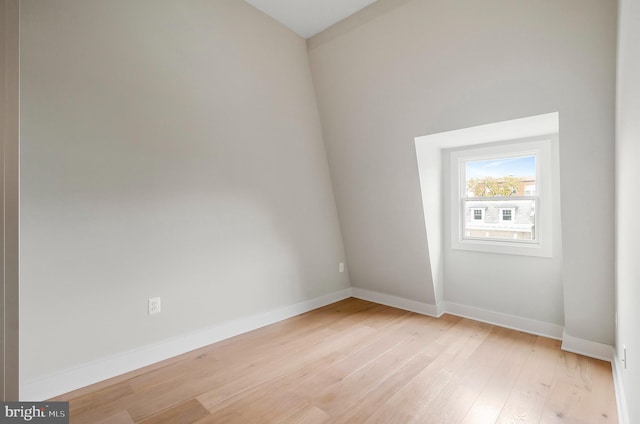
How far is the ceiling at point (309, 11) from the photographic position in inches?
105

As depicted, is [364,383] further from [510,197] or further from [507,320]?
[510,197]

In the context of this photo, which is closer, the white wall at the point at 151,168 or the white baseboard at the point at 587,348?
the white wall at the point at 151,168

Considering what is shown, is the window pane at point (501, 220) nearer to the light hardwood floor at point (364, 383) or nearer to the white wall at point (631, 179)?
the light hardwood floor at point (364, 383)

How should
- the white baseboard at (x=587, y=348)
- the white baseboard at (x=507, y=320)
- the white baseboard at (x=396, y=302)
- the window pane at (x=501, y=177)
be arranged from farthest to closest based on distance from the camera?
the white baseboard at (x=396, y=302), the window pane at (x=501, y=177), the white baseboard at (x=507, y=320), the white baseboard at (x=587, y=348)

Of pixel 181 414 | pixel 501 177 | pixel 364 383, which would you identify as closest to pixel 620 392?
pixel 364 383

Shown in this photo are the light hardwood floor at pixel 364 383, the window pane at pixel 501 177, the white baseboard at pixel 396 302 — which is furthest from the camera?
the white baseboard at pixel 396 302

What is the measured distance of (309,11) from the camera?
2.77 meters

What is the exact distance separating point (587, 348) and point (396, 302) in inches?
69.0

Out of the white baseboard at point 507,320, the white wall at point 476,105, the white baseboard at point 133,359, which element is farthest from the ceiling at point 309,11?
the white baseboard at point 507,320

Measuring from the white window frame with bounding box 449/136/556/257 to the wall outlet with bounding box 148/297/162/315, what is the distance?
2.98 m

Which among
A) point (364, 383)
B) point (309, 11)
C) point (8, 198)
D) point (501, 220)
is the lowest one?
point (364, 383)

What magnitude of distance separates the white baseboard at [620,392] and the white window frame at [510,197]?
976 mm

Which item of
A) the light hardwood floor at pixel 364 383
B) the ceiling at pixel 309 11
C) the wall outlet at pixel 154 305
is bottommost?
the light hardwood floor at pixel 364 383

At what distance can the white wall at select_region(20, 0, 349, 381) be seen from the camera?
6.36 feet
